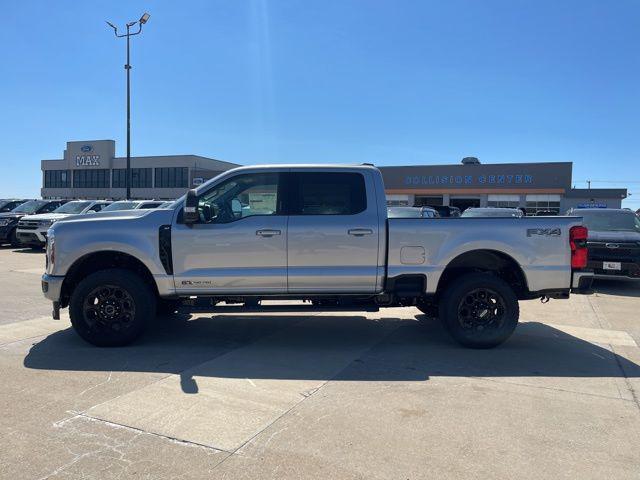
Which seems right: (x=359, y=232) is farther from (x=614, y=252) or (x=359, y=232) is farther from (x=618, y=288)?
(x=618, y=288)

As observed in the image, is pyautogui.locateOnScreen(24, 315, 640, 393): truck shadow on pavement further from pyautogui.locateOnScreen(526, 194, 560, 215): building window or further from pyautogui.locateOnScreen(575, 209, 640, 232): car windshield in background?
pyautogui.locateOnScreen(526, 194, 560, 215): building window

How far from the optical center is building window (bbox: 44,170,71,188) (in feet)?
230

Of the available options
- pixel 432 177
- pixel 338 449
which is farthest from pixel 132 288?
pixel 432 177

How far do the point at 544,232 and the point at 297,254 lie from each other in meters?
2.81

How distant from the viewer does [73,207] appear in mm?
19016

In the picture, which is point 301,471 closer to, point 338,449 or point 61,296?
point 338,449

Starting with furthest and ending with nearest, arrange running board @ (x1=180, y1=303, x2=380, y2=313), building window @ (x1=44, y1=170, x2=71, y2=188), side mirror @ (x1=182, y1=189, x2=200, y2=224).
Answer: building window @ (x1=44, y1=170, x2=71, y2=188)
running board @ (x1=180, y1=303, x2=380, y2=313)
side mirror @ (x1=182, y1=189, x2=200, y2=224)

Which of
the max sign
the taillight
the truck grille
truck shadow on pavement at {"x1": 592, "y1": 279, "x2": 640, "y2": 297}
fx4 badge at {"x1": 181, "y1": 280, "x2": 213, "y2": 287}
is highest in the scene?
the max sign

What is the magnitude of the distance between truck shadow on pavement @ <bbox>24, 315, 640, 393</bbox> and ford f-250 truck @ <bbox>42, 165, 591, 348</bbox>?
355 mm

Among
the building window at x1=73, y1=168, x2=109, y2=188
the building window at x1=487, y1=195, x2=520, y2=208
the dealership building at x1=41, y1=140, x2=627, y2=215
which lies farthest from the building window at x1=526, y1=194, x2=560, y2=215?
the building window at x1=73, y1=168, x2=109, y2=188

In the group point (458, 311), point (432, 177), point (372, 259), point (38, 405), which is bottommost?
point (38, 405)

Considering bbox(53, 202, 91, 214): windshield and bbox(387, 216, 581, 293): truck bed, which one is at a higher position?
bbox(53, 202, 91, 214): windshield

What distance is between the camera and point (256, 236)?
5.68 m

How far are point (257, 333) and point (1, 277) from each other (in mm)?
7611
